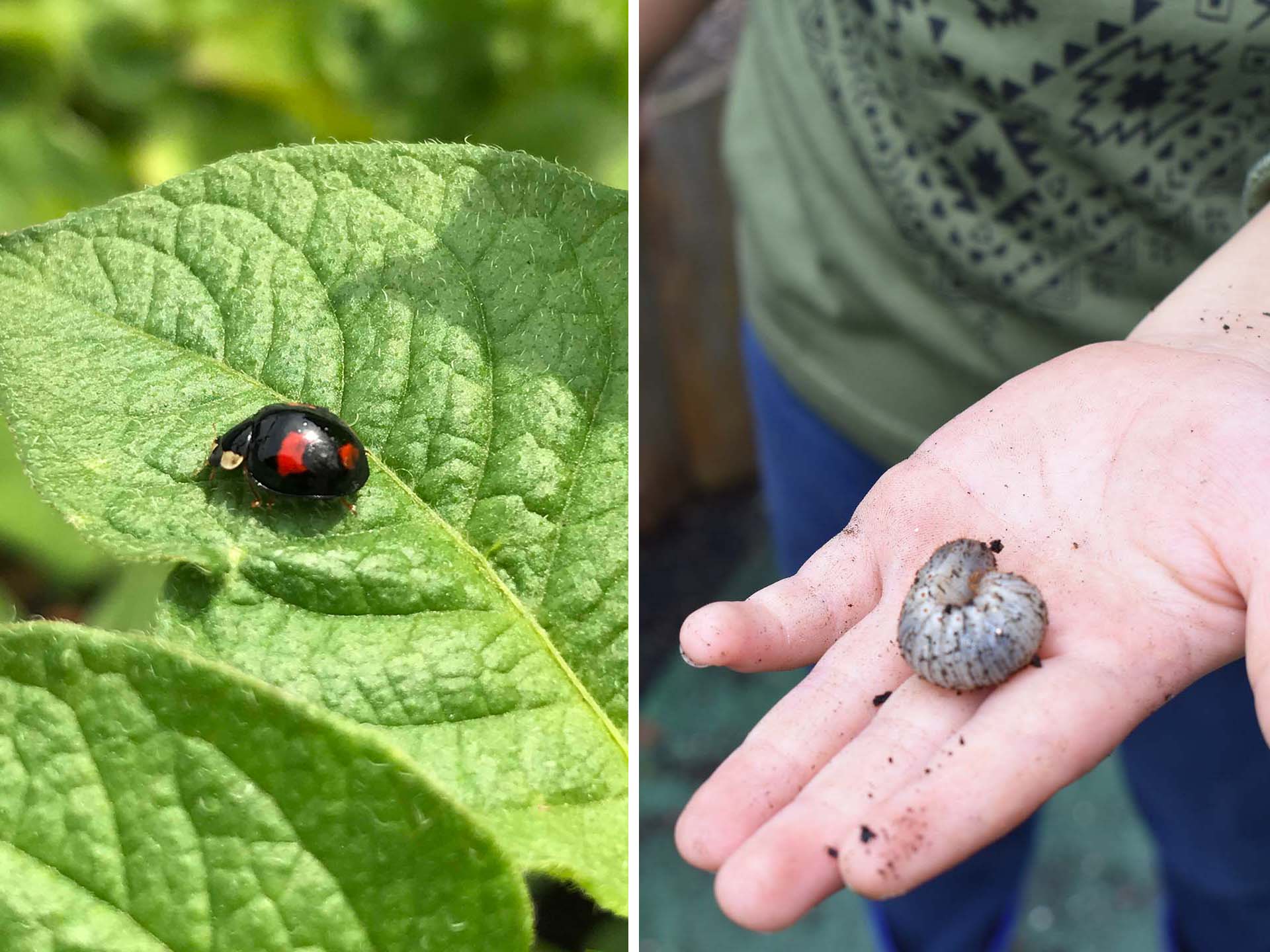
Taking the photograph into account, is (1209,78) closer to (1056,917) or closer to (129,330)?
(129,330)

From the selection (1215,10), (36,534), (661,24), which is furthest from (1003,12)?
(36,534)

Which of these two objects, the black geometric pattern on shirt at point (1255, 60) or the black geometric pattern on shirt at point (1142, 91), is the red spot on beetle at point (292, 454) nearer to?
the black geometric pattern on shirt at point (1142, 91)

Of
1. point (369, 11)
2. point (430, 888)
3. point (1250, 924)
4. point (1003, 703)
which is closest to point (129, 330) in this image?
point (430, 888)

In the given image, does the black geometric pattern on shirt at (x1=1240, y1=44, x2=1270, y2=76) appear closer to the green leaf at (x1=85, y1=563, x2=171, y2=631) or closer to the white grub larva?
the white grub larva

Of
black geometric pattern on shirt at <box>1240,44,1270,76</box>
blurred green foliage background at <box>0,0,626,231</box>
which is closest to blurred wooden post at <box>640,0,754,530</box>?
blurred green foliage background at <box>0,0,626,231</box>

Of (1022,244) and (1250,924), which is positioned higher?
(1022,244)

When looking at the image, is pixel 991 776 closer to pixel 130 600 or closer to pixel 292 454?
pixel 292 454
